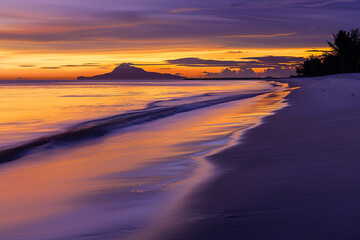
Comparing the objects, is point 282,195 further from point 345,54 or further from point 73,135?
point 345,54

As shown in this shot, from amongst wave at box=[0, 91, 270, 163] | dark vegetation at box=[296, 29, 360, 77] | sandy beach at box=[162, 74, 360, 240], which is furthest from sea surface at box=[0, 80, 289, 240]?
dark vegetation at box=[296, 29, 360, 77]

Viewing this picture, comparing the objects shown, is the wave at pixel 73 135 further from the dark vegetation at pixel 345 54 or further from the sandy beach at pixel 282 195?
the dark vegetation at pixel 345 54

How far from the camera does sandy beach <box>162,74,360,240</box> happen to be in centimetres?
288

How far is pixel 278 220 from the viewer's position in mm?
3053

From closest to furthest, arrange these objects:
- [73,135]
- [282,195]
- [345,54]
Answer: [282,195], [73,135], [345,54]

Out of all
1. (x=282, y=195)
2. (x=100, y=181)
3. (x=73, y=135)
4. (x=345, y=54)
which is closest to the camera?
(x=282, y=195)

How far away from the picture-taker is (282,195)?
3705mm

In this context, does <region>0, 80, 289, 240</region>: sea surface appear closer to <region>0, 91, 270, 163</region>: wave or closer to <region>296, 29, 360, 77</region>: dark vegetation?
<region>0, 91, 270, 163</region>: wave

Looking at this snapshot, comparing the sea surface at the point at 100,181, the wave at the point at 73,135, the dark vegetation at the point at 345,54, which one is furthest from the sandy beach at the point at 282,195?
the dark vegetation at the point at 345,54

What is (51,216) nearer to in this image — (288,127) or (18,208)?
(18,208)

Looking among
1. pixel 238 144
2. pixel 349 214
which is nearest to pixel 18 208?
pixel 349 214

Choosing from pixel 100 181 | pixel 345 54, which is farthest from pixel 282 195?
pixel 345 54

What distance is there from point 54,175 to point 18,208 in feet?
5.69

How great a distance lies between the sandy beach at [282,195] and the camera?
2883 mm
